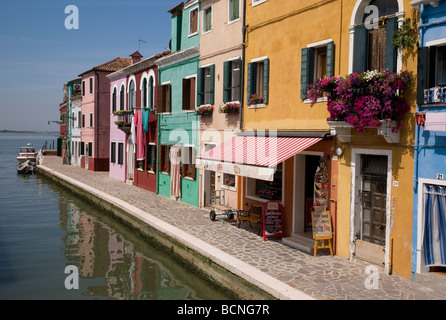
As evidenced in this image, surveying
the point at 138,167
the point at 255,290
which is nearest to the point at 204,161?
the point at 255,290

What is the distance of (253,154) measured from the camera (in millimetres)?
11758

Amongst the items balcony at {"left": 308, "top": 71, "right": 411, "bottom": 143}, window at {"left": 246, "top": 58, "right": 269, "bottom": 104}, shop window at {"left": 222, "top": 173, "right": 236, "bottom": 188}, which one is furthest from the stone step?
window at {"left": 246, "top": 58, "right": 269, "bottom": 104}

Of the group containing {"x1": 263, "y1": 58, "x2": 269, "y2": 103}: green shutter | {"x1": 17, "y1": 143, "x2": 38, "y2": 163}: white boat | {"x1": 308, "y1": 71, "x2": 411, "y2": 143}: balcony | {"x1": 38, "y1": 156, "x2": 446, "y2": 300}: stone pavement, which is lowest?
{"x1": 38, "y1": 156, "x2": 446, "y2": 300}: stone pavement

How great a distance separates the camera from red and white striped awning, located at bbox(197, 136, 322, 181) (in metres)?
10.5

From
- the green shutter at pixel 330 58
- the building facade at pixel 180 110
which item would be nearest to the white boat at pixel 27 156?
the building facade at pixel 180 110

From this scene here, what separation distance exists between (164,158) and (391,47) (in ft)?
45.9

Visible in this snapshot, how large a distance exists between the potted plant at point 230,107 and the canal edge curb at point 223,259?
433cm

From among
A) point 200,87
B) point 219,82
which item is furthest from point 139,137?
point 219,82

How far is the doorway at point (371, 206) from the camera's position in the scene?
9312 mm

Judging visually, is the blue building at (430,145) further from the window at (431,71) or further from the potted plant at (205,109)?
the potted plant at (205,109)

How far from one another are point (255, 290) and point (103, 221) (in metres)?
11.2

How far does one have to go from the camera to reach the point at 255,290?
8.33 meters

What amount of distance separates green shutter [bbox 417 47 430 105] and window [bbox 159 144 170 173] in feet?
45.5

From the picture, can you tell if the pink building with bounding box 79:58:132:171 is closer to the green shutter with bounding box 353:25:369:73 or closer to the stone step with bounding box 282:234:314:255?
the stone step with bounding box 282:234:314:255
